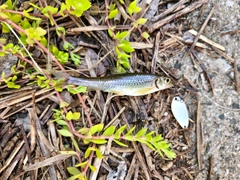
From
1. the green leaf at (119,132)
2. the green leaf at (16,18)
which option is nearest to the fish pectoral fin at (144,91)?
the green leaf at (119,132)

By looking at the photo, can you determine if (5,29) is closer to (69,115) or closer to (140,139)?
(69,115)

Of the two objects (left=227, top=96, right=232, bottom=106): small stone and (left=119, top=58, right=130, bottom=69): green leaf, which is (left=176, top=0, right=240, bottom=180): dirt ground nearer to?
(left=227, top=96, right=232, bottom=106): small stone

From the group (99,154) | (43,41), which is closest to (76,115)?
(99,154)

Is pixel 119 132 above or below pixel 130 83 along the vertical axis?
below

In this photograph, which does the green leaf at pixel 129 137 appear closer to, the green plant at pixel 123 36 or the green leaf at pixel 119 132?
the green leaf at pixel 119 132

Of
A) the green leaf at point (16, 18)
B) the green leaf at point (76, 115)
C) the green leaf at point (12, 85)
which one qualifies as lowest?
the green leaf at point (76, 115)

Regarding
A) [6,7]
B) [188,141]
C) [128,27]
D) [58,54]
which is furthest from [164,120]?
[6,7]
